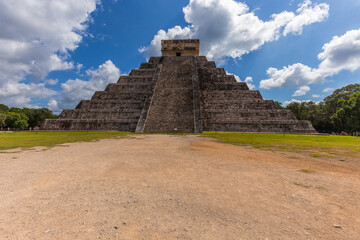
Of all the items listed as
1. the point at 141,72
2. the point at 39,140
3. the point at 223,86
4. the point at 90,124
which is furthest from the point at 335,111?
the point at 39,140

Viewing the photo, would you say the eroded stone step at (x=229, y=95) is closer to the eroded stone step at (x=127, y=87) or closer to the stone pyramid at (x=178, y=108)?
the stone pyramid at (x=178, y=108)

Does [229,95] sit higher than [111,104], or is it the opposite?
[229,95]

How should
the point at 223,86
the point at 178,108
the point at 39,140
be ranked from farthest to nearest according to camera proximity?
the point at 223,86 → the point at 178,108 → the point at 39,140

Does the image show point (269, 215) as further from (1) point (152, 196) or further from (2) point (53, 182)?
(2) point (53, 182)

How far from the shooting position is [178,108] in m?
17.6

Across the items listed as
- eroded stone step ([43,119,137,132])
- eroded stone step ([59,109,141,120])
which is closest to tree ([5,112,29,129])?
eroded stone step ([59,109,141,120])

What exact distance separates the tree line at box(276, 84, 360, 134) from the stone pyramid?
9.76m

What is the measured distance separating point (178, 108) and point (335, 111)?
107 ft

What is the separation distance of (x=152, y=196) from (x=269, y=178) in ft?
7.19

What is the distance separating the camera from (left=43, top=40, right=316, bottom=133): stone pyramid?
16.3 metres

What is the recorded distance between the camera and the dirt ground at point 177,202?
164cm

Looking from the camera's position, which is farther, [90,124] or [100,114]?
[100,114]

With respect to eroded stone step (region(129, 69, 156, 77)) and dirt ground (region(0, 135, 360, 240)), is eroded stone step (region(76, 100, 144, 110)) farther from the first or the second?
dirt ground (region(0, 135, 360, 240))

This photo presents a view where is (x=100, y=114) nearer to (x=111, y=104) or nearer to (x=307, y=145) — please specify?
(x=111, y=104)
